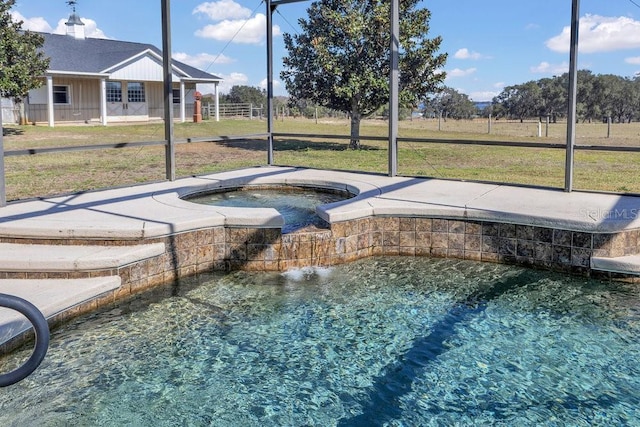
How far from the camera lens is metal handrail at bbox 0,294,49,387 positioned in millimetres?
1629

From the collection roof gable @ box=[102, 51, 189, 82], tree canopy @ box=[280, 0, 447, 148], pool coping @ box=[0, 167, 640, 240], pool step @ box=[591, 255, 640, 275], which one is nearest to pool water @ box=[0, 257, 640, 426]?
pool step @ box=[591, 255, 640, 275]

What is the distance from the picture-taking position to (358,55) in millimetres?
14156

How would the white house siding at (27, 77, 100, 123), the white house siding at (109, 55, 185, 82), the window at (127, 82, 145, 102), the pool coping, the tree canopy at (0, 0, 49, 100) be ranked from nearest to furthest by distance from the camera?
the pool coping < the tree canopy at (0, 0, 49, 100) < the white house siding at (27, 77, 100, 123) < the white house siding at (109, 55, 185, 82) < the window at (127, 82, 145, 102)

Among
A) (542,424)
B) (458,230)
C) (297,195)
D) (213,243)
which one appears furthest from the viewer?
(297,195)

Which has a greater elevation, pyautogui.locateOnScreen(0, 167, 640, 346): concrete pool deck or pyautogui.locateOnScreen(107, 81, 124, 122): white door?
pyautogui.locateOnScreen(107, 81, 124, 122): white door

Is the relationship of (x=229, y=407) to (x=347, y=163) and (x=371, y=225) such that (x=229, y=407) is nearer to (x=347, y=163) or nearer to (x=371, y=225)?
(x=371, y=225)

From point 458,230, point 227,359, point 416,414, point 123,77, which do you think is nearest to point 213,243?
point 227,359

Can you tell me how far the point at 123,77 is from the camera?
22734 mm

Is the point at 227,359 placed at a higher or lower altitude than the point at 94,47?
lower

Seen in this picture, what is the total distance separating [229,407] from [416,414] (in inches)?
34.2

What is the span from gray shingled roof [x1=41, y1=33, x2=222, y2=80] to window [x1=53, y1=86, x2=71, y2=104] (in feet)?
3.63

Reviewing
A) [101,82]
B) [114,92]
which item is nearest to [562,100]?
[101,82]

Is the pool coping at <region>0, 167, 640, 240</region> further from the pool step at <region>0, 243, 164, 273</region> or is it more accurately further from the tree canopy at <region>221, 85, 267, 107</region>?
the tree canopy at <region>221, 85, 267, 107</region>

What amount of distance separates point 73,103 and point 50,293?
68.9 ft
